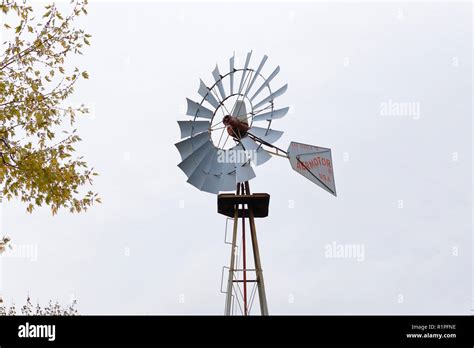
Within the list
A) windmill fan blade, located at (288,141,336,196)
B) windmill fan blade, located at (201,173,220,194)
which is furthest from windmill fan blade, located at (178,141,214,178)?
windmill fan blade, located at (288,141,336,196)

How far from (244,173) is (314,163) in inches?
48.0

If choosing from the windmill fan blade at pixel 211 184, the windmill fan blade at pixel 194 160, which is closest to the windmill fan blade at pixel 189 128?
the windmill fan blade at pixel 194 160

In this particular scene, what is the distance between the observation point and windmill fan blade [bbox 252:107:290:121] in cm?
1098

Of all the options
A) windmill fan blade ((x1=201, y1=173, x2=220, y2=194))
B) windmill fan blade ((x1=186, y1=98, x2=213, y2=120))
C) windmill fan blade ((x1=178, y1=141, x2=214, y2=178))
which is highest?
windmill fan blade ((x1=186, y1=98, x2=213, y2=120))

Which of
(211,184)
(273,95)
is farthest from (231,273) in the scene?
(273,95)

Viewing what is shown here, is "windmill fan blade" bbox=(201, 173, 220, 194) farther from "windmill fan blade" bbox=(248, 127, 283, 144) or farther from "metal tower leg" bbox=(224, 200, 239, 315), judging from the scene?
"windmill fan blade" bbox=(248, 127, 283, 144)

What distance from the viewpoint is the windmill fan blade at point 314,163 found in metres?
10.5

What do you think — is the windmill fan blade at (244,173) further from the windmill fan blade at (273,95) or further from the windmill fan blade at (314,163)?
the windmill fan blade at (273,95)

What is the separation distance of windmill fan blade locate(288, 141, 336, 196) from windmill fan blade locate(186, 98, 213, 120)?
1680 mm

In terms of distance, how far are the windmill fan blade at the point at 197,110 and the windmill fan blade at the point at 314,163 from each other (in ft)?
5.51

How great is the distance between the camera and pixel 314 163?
34.9 ft

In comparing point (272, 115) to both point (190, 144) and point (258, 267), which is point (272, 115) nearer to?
point (190, 144)

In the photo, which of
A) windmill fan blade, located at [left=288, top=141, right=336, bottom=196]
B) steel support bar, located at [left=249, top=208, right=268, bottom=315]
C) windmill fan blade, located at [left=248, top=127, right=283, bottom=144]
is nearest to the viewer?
steel support bar, located at [left=249, top=208, right=268, bottom=315]
